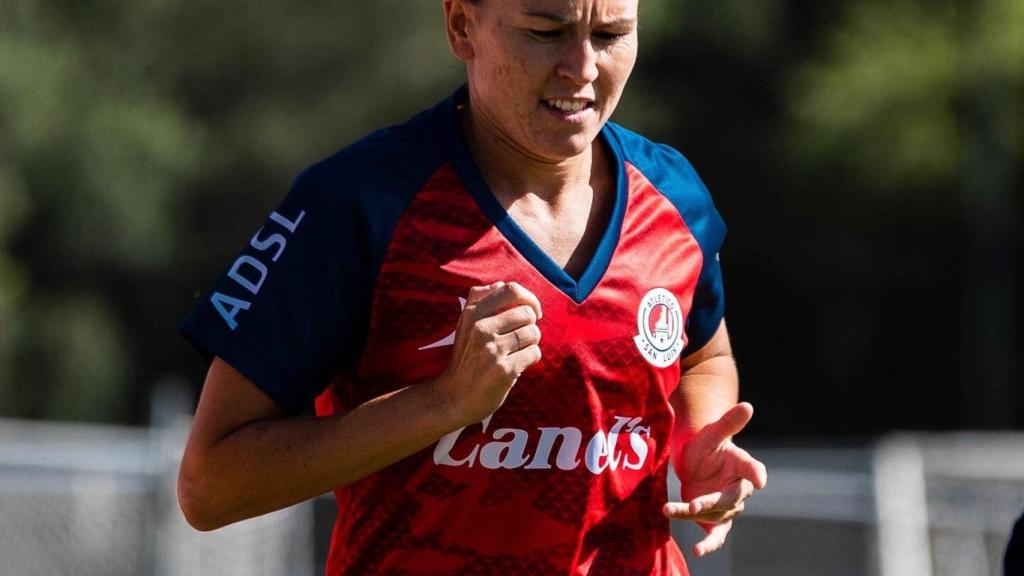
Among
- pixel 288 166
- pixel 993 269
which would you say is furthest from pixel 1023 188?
pixel 288 166

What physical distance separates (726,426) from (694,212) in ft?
1.41

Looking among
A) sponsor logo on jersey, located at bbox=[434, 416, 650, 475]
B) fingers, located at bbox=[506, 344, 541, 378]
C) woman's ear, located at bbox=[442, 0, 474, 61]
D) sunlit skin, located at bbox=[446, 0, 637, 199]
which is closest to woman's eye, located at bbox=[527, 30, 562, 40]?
sunlit skin, located at bbox=[446, 0, 637, 199]

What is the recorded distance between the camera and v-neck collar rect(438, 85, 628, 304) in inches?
123

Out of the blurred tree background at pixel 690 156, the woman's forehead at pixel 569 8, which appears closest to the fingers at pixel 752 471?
the woman's forehead at pixel 569 8

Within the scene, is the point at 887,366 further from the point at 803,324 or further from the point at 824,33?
the point at 824,33

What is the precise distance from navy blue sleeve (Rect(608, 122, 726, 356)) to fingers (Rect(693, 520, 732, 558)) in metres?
0.35

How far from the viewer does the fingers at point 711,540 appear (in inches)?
129

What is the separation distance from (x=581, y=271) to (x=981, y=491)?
6.07 metres

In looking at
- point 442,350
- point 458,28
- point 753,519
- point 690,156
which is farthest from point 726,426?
point 690,156

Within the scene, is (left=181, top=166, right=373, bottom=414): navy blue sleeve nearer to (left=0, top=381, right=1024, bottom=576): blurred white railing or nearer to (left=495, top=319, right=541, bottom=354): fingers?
→ (left=495, top=319, right=541, bottom=354): fingers

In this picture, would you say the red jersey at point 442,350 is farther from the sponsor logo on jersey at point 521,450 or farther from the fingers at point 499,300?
the fingers at point 499,300

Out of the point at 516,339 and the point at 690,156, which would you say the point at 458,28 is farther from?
the point at 690,156

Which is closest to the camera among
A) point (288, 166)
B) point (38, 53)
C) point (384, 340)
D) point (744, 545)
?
point (384, 340)

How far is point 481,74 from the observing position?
319 cm
